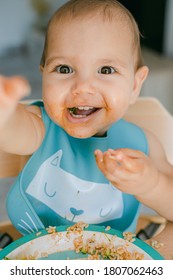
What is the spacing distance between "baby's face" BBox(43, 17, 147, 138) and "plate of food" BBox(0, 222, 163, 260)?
0.47 ft

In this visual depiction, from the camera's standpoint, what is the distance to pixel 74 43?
662 mm

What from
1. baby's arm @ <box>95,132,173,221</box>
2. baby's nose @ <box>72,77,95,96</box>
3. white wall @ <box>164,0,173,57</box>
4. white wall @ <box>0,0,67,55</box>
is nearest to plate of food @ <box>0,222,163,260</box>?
baby's arm @ <box>95,132,173,221</box>

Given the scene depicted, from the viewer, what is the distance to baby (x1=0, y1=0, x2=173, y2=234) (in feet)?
2.12

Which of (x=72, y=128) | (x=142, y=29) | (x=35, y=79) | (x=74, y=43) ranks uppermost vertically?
(x=74, y=43)

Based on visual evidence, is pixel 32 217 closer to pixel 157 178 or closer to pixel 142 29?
pixel 157 178

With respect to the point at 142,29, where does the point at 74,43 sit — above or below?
above

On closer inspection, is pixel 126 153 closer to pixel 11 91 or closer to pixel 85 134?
pixel 85 134

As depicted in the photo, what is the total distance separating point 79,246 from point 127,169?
0.47ft

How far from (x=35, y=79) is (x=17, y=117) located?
1979mm

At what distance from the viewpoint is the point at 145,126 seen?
1021mm

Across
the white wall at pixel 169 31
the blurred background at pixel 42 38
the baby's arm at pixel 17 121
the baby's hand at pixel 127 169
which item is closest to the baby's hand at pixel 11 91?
the baby's arm at pixel 17 121

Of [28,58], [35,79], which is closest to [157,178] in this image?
[35,79]

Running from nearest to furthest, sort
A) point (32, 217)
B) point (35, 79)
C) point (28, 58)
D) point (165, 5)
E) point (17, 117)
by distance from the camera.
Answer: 1. point (17, 117)
2. point (32, 217)
3. point (165, 5)
4. point (35, 79)
5. point (28, 58)

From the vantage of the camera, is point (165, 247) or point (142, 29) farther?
point (142, 29)
